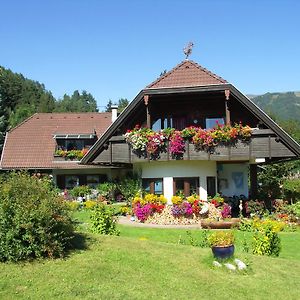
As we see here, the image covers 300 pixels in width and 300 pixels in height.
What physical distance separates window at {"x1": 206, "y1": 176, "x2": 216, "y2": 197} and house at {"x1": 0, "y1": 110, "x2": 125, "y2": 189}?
1362cm

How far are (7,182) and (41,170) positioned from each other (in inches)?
1047

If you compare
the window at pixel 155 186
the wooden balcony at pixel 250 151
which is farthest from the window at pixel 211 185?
the window at pixel 155 186

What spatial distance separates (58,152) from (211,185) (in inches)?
633

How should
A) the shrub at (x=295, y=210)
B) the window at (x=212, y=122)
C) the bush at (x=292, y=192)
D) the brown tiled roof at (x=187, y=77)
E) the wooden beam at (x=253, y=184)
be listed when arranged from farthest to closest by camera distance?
the bush at (x=292, y=192), the wooden beam at (x=253, y=184), the window at (x=212, y=122), the brown tiled roof at (x=187, y=77), the shrub at (x=295, y=210)

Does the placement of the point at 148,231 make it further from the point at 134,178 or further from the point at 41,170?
the point at 41,170

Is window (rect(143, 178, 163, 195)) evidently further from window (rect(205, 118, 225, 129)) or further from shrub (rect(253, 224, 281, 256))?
shrub (rect(253, 224, 281, 256))

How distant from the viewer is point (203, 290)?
832 centimetres

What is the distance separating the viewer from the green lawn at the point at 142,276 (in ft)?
25.1

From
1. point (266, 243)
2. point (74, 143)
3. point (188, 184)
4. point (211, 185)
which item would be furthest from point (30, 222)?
point (74, 143)

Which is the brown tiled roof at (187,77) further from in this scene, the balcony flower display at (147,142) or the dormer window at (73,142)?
the dormer window at (73,142)

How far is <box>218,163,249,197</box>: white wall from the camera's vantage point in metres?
26.6

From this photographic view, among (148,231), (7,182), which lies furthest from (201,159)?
(7,182)

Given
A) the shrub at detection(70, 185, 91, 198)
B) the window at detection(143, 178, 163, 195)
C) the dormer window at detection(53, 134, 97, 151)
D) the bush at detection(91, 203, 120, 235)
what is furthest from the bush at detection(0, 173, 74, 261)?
the dormer window at detection(53, 134, 97, 151)

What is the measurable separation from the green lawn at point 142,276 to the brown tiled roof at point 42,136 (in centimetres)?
2526
